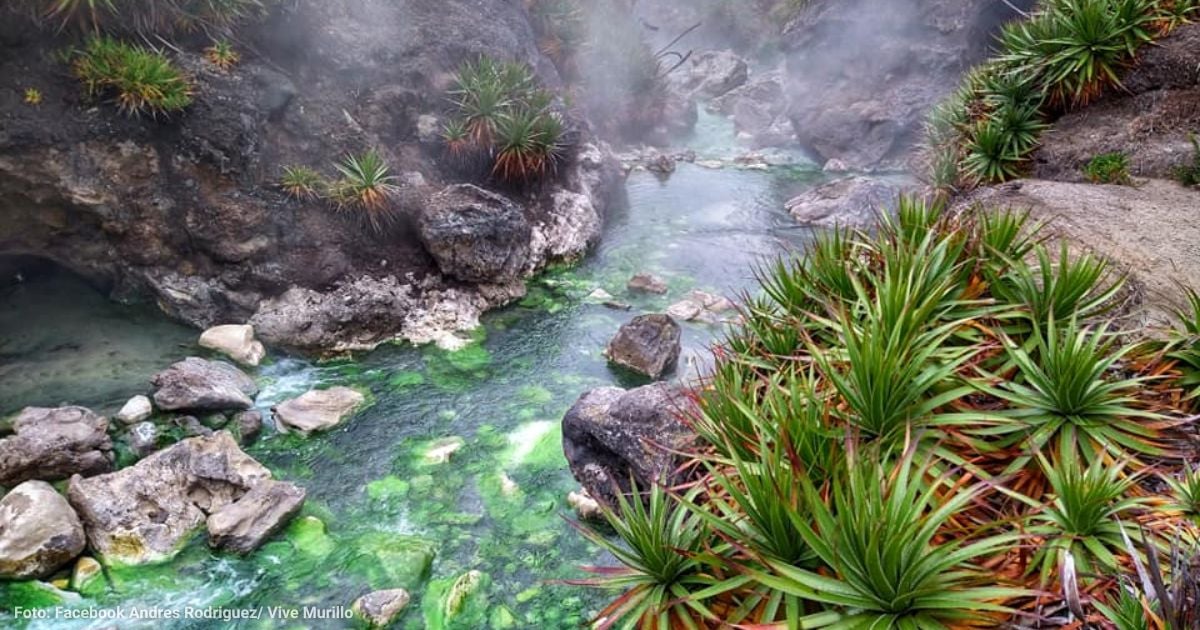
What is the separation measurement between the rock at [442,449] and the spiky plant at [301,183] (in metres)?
5.50

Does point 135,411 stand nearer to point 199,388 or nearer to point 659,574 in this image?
point 199,388

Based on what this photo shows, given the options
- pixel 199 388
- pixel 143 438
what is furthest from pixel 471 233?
pixel 143 438

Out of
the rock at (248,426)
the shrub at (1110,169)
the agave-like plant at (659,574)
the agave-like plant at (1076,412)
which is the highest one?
the shrub at (1110,169)

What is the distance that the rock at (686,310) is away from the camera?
11.8 m

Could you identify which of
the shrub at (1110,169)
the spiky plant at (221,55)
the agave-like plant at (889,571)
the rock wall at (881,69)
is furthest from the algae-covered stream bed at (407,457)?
the rock wall at (881,69)

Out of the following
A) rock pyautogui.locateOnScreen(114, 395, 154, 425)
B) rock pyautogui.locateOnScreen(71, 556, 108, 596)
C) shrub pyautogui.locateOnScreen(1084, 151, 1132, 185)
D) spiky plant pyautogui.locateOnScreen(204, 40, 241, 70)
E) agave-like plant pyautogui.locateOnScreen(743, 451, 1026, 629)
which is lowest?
rock pyautogui.locateOnScreen(71, 556, 108, 596)

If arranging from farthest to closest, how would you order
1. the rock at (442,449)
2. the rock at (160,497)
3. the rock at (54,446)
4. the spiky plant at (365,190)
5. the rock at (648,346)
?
the spiky plant at (365,190) → the rock at (648,346) → the rock at (442,449) → the rock at (54,446) → the rock at (160,497)

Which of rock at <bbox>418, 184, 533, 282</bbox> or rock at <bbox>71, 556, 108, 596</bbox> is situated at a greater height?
rock at <bbox>418, 184, 533, 282</bbox>

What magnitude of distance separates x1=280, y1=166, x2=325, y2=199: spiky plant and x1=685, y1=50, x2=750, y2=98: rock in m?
21.5

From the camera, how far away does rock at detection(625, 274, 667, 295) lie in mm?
12789

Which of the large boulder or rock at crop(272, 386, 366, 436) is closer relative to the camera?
the large boulder

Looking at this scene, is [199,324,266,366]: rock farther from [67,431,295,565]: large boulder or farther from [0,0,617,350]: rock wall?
[67,431,295,565]: large boulder

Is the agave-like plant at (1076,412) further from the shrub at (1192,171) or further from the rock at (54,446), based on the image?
the rock at (54,446)

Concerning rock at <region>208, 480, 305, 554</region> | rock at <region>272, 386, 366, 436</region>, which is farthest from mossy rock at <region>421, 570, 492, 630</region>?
rock at <region>272, 386, 366, 436</region>
